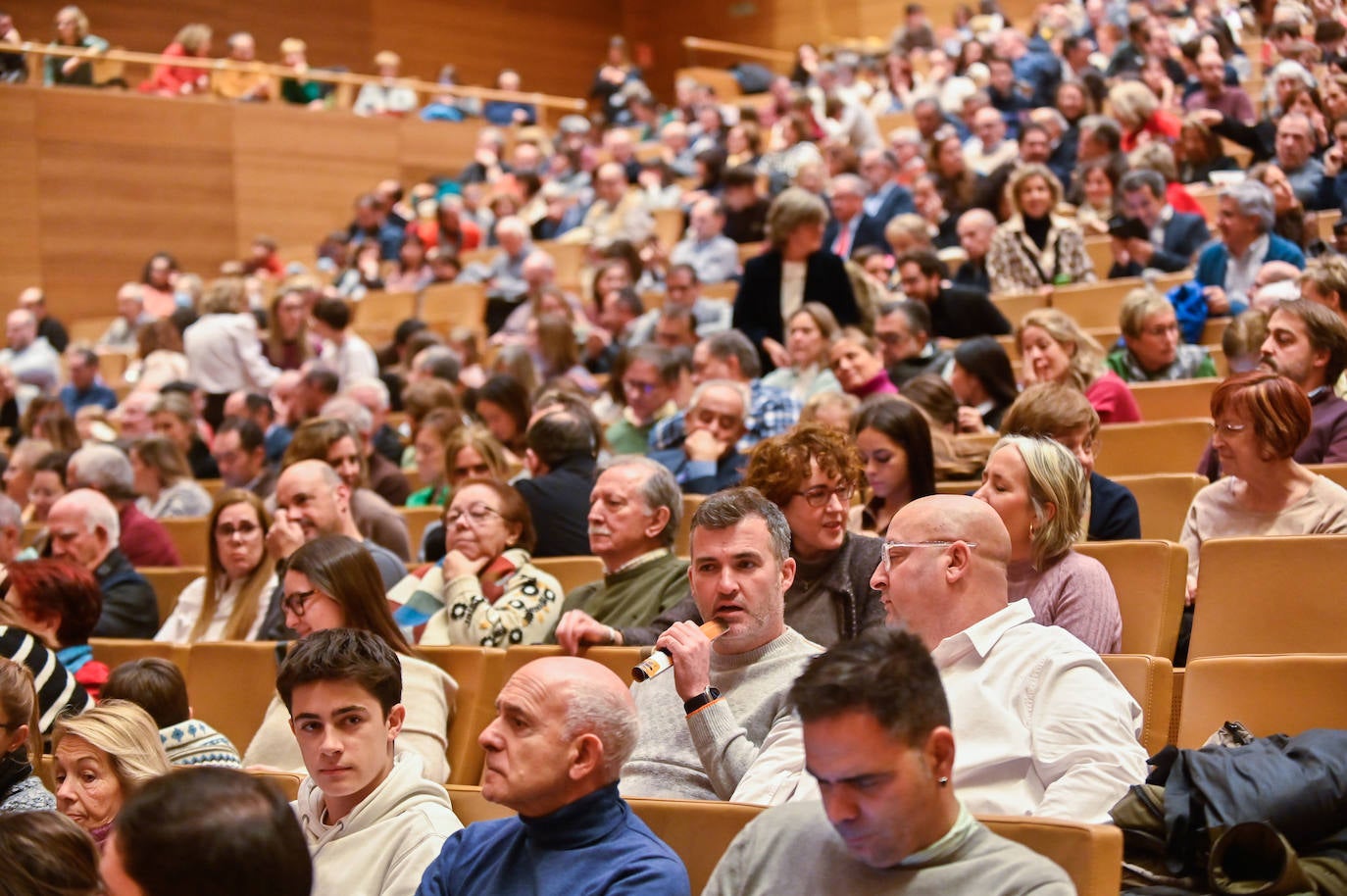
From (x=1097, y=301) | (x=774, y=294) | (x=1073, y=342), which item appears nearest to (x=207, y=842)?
(x=1073, y=342)

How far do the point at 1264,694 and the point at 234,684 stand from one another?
1914 millimetres

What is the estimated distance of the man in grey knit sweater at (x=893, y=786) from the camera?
4.82ft

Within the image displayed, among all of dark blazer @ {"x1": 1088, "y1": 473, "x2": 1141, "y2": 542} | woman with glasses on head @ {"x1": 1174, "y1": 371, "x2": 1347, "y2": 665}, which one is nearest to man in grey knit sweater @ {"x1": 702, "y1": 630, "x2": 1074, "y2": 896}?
woman with glasses on head @ {"x1": 1174, "y1": 371, "x2": 1347, "y2": 665}

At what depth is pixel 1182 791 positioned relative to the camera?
5.91ft

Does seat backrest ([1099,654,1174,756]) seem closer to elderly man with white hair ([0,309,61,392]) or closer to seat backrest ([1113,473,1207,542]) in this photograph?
seat backrest ([1113,473,1207,542])

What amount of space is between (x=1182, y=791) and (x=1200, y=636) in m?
0.84

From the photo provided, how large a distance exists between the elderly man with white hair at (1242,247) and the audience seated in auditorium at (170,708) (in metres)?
3.35

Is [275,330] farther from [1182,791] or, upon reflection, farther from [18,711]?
[1182,791]

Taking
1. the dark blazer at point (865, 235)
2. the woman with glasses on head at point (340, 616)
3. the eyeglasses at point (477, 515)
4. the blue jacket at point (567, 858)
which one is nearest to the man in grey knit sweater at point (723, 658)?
the blue jacket at point (567, 858)

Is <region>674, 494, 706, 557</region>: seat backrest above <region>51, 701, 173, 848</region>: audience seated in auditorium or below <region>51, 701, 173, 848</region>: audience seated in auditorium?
above

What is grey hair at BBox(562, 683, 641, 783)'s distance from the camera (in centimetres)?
190

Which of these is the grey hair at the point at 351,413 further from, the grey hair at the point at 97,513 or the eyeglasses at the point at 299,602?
the eyeglasses at the point at 299,602

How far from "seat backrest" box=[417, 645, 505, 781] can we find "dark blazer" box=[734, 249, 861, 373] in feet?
8.40

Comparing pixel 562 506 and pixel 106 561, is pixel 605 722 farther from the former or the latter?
pixel 106 561
